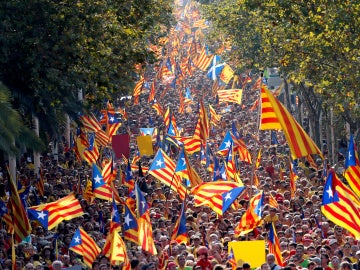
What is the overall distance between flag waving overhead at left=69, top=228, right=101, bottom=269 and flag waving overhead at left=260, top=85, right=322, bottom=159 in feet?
11.0

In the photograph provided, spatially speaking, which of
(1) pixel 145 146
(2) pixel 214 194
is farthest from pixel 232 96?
(2) pixel 214 194

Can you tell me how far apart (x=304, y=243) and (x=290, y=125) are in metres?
1.90

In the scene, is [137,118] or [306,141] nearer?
[306,141]

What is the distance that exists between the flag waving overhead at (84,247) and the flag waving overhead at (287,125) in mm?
3363

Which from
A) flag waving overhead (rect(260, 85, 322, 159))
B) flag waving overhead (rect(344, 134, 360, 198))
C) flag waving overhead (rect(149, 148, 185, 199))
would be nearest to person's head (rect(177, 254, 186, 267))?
flag waving overhead (rect(260, 85, 322, 159))

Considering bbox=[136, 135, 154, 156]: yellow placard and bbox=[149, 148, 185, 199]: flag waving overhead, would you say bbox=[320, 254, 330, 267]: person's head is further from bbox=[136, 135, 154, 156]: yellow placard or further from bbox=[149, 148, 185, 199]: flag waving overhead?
bbox=[136, 135, 154, 156]: yellow placard

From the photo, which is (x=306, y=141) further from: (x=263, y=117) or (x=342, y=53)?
(x=342, y=53)

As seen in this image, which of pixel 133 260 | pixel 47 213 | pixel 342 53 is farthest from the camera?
pixel 342 53

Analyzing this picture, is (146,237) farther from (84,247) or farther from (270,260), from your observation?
(270,260)

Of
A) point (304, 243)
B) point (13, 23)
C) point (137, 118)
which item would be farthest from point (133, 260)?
point (137, 118)

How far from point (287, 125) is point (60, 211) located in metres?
4.49

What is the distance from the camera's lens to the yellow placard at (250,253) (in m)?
19.0

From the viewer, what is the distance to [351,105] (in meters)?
30.1

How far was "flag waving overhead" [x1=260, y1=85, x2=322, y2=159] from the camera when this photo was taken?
20297mm
